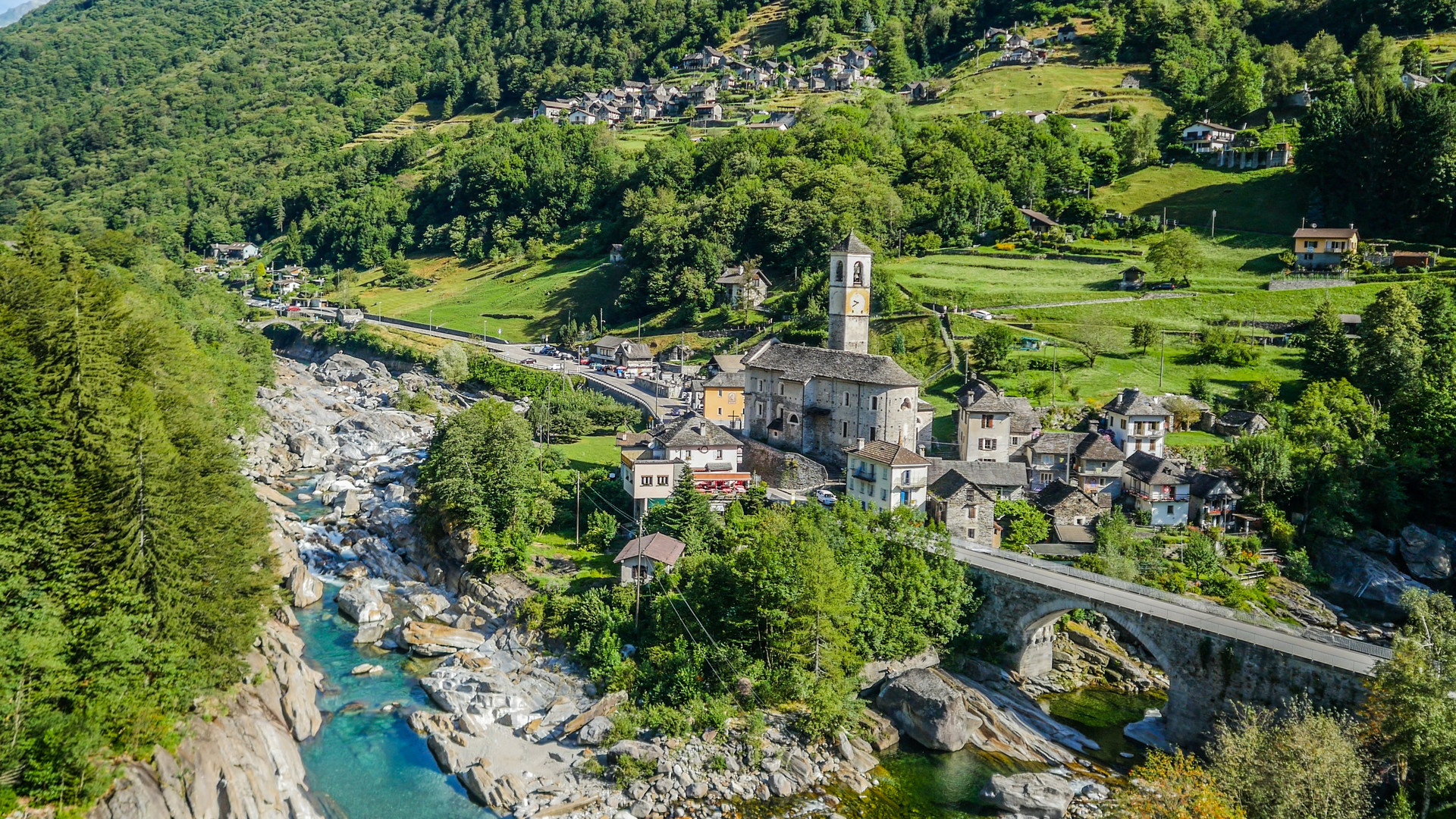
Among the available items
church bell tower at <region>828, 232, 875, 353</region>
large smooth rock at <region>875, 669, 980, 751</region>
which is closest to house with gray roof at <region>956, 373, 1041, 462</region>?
church bell tower at <region>828, 232, 875, 353</region>

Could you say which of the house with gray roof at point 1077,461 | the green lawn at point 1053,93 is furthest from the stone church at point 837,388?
the green lawn at point 1053,93

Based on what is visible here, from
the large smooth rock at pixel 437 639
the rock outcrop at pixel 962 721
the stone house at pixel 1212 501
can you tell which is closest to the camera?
the rock outcrop at pixel 962 721

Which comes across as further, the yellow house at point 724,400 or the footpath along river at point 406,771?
Result: the yellow house at point 724,400

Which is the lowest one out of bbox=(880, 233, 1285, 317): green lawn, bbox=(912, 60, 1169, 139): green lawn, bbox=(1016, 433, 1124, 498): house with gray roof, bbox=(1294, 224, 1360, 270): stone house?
bbox=(1016, 433, 1124, 498): house with gray roof

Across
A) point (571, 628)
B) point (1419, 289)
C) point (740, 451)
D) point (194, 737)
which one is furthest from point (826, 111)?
point (194, 737)

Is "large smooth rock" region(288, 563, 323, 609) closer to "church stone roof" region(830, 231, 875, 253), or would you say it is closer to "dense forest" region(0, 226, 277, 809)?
"dense forest" region(0, 226, 277, 809)

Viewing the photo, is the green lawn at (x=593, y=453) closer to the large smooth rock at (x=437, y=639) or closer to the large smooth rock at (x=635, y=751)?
the large smooth rock at (x=437, y=639)

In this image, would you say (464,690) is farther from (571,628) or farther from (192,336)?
(192,336)
